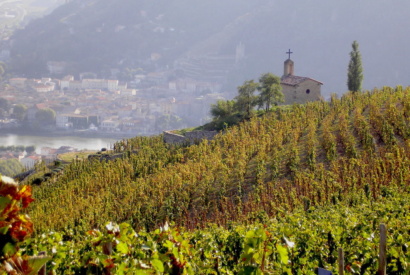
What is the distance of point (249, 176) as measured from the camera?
13.4 m

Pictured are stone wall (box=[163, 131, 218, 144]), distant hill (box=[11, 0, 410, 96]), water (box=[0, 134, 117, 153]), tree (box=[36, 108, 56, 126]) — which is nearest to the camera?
stone wall (box=[163, 131, 218, 144])

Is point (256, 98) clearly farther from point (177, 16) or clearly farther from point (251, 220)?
point (177, 16)

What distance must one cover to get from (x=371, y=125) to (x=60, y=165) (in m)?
16.0

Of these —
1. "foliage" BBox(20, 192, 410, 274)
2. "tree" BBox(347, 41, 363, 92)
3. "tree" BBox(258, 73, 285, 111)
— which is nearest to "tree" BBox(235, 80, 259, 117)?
"tree" BBox(258, 73, 285, 111)

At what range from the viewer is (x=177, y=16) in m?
180

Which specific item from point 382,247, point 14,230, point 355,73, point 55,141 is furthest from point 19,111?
point 14,230

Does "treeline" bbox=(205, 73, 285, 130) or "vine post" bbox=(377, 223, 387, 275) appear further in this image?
"treeline" bbox=(205, 73, 285, 130)

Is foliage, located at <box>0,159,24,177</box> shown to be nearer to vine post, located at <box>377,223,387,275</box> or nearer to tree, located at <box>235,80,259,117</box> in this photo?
tree, located at <box>235,80,259,117</box>

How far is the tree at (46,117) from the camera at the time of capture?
9419 centimetres

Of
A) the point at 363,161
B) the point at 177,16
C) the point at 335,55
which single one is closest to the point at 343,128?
the point at 363,161

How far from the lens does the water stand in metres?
78.4

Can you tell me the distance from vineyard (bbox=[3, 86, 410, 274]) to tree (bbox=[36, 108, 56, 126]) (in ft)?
252

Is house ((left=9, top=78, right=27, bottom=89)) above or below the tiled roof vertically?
above

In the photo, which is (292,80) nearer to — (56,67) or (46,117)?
(46,117)
